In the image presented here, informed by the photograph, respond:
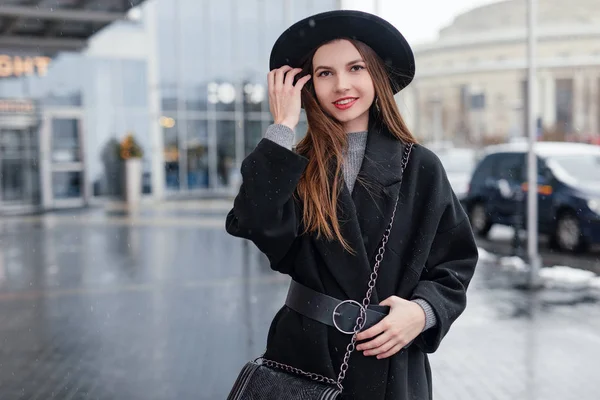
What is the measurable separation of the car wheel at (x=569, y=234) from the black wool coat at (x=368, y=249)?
9903 mm

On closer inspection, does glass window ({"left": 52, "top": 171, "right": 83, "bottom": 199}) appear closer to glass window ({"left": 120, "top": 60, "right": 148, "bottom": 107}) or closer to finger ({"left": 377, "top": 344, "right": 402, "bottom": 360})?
glass window ({"left": 120, "top": 60, "right": 148, "bottom": 107})

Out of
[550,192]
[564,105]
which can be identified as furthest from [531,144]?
[564,105]

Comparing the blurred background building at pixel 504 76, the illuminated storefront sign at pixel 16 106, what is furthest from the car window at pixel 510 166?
the blurred background building at pixel 504 76

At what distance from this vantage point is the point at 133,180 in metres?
24.9

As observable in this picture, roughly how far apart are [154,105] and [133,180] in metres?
3.31

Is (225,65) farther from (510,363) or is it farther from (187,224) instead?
(510,363)

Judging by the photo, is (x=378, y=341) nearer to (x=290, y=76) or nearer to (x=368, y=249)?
(x=368, y=249)

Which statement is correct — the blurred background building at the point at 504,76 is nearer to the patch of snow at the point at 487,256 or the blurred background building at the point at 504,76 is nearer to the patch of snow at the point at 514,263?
the patch of snow at the point at 487,256

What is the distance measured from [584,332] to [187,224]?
1219 cm

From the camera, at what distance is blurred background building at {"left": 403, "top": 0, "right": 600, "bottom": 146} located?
207 feet

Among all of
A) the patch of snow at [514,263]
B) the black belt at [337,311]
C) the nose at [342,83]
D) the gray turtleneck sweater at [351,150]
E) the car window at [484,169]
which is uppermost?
the nose at [342,83]

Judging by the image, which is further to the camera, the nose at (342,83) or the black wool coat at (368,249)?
the nose at (342,83)

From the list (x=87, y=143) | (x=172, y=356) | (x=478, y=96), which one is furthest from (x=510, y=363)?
(x=478, y=96)

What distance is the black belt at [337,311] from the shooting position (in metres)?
1.92
